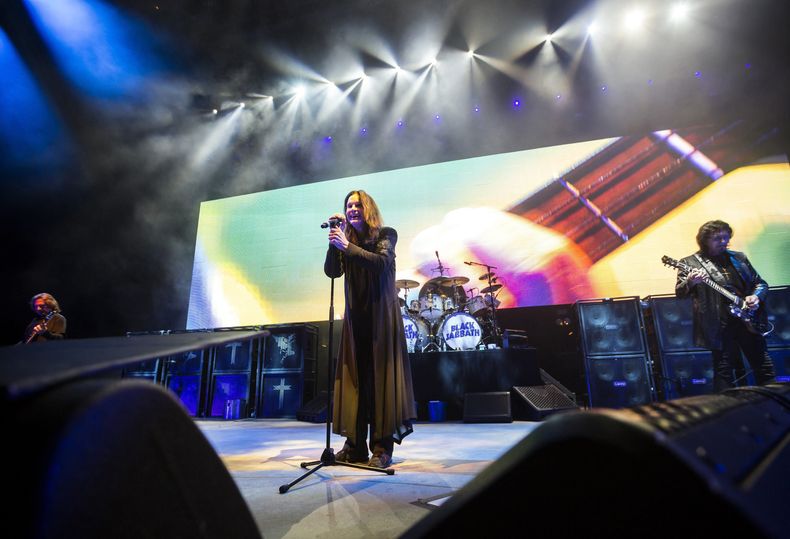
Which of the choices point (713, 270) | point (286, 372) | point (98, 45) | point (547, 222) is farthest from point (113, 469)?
point (98, 45)

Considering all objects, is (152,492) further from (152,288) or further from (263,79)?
(152,288)

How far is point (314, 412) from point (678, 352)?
16.8ft

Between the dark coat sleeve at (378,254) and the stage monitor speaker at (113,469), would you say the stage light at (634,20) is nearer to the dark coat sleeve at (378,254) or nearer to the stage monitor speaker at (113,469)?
the dark coat sleeve at (378,254)

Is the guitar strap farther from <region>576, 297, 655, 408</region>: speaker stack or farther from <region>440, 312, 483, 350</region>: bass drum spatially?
<region>440, 312, 483, 350</region>: bass drum

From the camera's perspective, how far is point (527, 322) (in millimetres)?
6594

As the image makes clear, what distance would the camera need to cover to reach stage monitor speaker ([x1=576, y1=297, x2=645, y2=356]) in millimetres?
5371

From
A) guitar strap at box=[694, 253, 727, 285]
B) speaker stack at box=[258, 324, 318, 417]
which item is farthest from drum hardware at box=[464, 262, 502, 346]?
speaker stack at box=[258, 324, 318, 417]

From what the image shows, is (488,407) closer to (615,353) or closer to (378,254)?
(615,353)

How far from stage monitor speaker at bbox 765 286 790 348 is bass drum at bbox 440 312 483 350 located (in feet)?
11.8

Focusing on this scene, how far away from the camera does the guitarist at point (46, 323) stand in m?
4.76

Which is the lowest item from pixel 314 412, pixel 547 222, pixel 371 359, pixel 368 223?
pixel 314 412

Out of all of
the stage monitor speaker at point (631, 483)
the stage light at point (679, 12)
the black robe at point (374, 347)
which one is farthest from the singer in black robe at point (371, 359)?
the stage light at point (679, 12)

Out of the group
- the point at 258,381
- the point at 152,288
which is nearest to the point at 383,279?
the point at 258,381

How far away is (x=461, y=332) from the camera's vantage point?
5840mm
